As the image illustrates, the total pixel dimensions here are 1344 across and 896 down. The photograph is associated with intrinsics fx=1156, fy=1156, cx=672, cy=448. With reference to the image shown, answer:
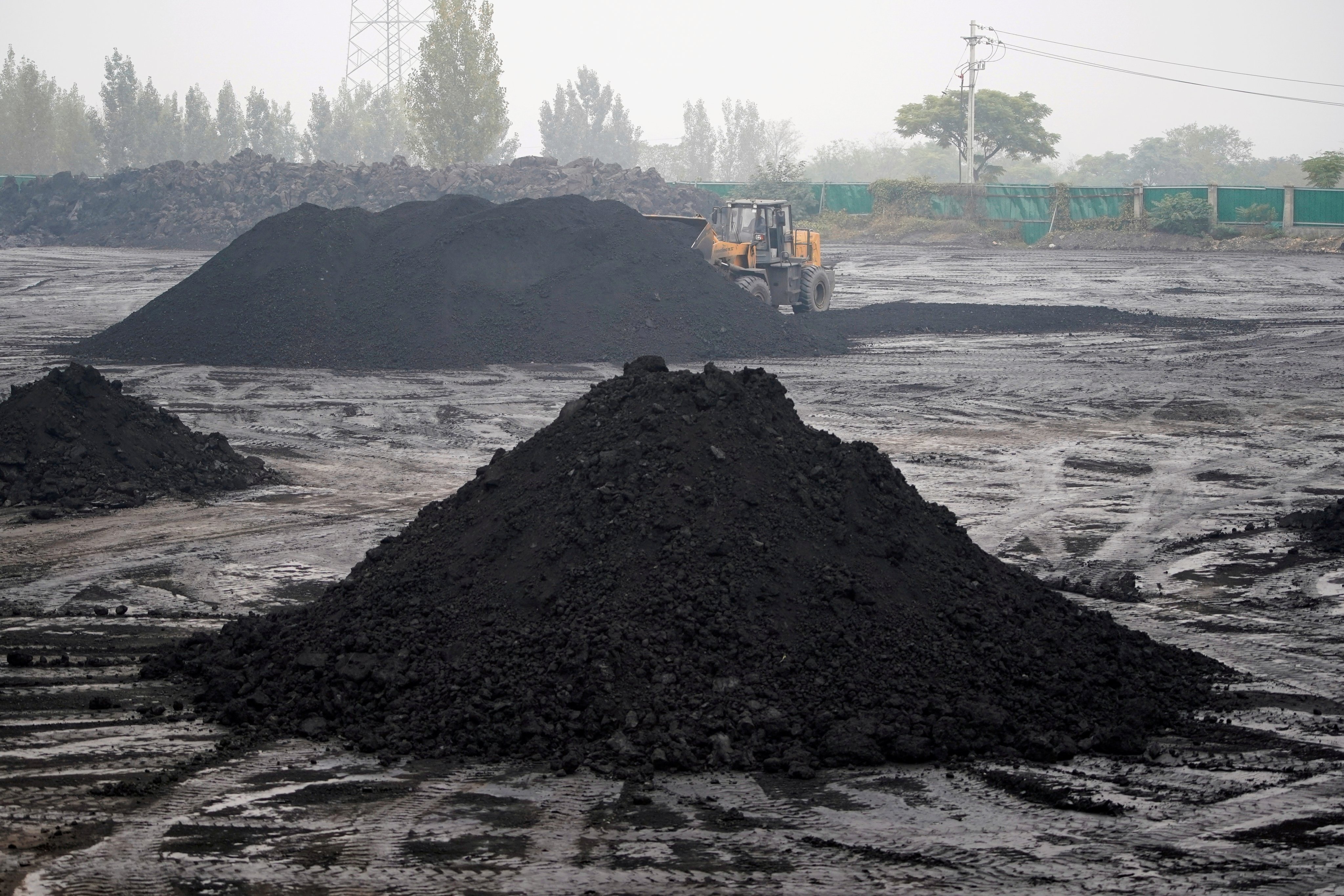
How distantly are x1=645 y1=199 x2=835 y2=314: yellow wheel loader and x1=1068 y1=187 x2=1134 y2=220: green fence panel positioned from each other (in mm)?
25352

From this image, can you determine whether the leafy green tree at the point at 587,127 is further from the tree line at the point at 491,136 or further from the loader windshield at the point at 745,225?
the loader windshield at the point at 745,225

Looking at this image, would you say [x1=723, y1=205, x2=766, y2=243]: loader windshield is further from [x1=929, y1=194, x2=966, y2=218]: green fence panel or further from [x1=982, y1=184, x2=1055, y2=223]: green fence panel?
[x1=929, y1=194, x2=966, y2=218]: green fence panel

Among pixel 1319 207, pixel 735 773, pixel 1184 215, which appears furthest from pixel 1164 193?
pixel 735 773

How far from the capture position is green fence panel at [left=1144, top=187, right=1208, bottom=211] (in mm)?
43469

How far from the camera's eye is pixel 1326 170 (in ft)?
140

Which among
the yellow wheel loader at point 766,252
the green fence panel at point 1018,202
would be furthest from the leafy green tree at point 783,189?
the yellow wheel loader at point 766,252

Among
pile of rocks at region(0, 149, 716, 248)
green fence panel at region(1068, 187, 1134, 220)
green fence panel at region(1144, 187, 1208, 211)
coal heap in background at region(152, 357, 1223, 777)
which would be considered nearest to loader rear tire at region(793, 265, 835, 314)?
coal heap in background at region(152, 357, 1223, 777)

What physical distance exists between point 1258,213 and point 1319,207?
74.8 inches

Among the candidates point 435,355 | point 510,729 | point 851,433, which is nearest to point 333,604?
point 510,729

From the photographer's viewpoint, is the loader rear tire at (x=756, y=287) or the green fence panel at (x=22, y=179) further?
the green fence panel at (x=22, y=179)

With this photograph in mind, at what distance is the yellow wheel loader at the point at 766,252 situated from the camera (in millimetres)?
23812

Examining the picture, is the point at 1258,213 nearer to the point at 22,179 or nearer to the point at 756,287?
the point at 756,287

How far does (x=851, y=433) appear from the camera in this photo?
1407cm

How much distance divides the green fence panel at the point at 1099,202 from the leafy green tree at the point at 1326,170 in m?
6.27
